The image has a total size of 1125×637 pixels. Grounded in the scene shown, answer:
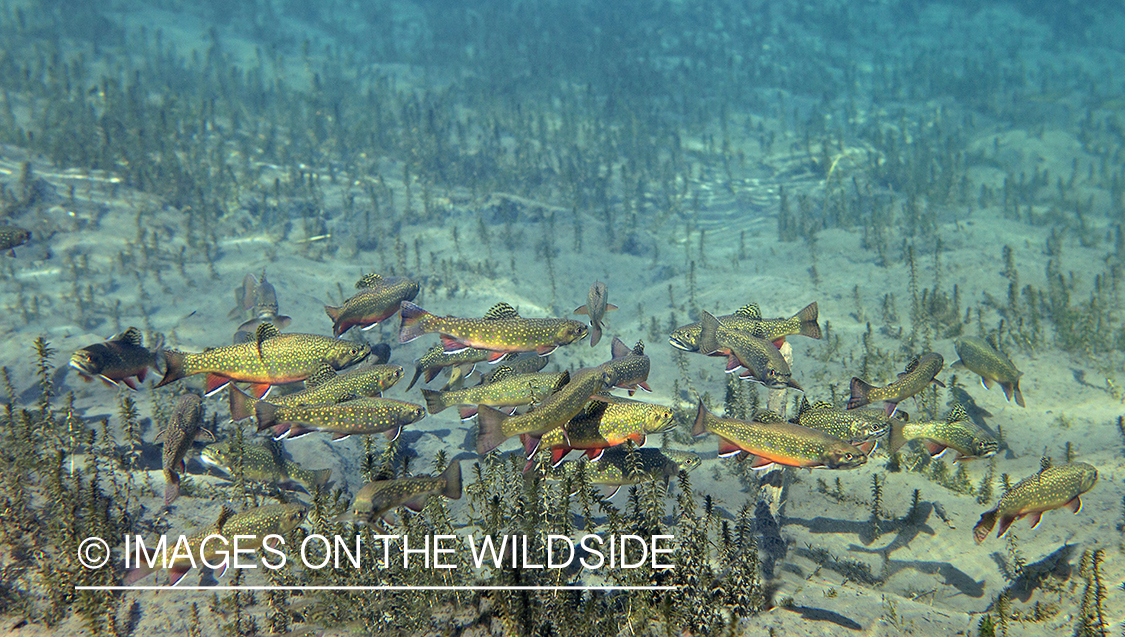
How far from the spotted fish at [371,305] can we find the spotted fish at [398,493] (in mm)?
2017

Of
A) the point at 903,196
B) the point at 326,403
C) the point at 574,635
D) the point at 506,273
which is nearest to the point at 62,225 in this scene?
the point at 506,273

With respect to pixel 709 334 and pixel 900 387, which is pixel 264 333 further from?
pixel 900 387

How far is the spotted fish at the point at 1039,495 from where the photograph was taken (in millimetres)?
3883

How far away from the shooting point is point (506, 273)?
1241cm

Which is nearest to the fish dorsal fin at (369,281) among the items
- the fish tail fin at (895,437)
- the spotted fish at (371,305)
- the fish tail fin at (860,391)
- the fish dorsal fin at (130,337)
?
the spotted fish at (371,305)

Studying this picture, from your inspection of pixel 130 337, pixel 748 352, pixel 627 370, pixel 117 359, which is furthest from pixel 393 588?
pixel 748 352

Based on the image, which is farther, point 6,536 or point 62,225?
point 62,225

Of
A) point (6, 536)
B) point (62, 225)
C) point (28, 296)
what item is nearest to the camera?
point (6, 536)

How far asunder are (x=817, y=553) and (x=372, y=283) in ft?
16.0

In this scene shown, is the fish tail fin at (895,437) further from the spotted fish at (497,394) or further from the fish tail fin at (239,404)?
the fish tail fin at (239,404)

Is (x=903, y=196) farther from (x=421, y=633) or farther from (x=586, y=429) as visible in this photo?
(x=421, y=633)

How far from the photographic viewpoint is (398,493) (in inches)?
139

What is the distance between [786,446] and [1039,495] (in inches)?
73.7

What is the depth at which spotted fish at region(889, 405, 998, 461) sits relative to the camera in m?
4.38
